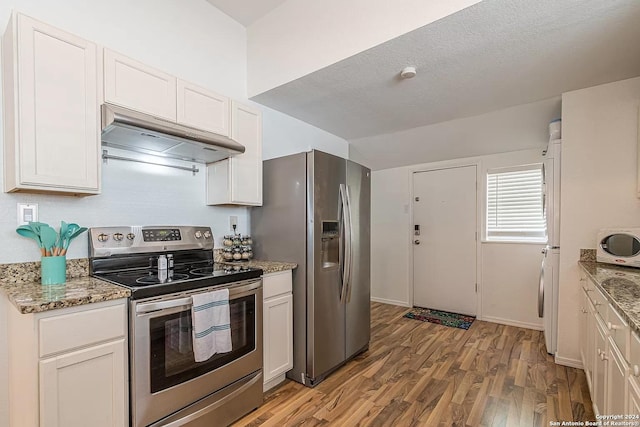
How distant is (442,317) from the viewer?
12.7 feet

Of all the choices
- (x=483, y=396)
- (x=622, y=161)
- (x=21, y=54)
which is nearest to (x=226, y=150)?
(x=21, y=54)

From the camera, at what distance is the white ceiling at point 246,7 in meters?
2.39

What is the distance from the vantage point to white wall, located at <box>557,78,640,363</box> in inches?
90.9

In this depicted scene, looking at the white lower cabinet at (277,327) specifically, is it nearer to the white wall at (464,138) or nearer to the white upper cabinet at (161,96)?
the white upper cabinet at (161,96)

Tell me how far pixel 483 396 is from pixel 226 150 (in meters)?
2.50

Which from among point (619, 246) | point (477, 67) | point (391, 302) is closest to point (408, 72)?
point (477, 67)

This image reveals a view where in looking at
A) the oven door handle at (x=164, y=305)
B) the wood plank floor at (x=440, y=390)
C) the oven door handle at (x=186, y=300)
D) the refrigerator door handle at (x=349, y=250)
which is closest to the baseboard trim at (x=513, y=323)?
the wood plank floor at (x=440, y=390)

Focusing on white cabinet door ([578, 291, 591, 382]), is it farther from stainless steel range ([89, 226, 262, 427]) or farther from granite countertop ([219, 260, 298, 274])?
stainless steel range ([89, 226, 262, 427])

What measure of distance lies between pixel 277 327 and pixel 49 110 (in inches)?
70.9

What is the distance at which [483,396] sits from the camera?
214 cm

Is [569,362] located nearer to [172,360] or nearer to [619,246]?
[619,246]

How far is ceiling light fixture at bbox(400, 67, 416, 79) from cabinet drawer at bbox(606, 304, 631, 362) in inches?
69.5

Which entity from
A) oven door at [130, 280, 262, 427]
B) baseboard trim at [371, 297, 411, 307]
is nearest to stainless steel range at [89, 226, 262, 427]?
oven door at [130, 280, 262, 427]

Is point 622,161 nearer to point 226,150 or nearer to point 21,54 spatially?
point 226,150
